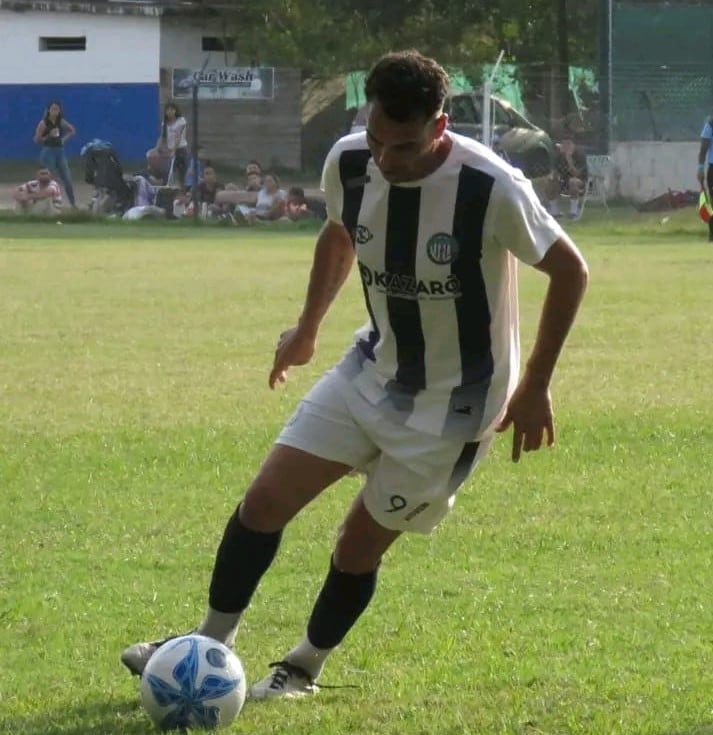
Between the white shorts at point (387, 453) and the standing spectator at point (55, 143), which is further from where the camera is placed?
the standing spectator at point (55, 143)

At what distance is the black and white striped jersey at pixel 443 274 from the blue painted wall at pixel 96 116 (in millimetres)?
37752

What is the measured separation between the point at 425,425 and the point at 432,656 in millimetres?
939

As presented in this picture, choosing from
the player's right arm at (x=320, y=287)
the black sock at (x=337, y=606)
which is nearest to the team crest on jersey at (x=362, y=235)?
the player's right arm at (x=320, y=287)

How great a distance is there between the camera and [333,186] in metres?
4.89

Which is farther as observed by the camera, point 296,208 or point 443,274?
point 296,208

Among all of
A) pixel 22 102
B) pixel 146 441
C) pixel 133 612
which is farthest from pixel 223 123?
pixel 133 612

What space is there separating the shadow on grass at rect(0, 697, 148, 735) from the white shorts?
85 cm

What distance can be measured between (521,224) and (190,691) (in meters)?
1.49

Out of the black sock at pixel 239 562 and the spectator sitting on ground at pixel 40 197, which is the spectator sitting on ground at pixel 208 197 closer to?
the spectator sitting on ground at pixel 40 197

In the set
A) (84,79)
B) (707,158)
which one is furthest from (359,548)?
(84,79)

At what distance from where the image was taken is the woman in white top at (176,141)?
1261 inches

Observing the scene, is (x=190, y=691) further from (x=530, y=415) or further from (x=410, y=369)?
(x=530, y=415)

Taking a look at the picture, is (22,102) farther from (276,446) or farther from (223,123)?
(276,446)

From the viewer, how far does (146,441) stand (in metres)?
9.07
